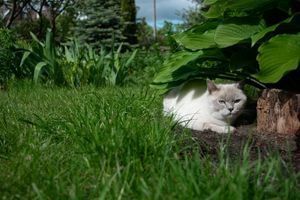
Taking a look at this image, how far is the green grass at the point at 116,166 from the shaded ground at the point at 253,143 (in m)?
0.18

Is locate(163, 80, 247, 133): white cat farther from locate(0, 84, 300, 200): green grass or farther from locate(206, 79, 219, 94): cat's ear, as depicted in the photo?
locate(0, 84, 300, 200): green grass

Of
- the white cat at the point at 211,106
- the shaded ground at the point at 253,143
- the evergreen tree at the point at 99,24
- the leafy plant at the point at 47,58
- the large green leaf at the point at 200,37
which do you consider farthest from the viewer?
the evergreen tree at the point at 99,24

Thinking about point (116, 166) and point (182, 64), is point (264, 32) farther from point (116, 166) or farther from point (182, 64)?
point (116, 166)

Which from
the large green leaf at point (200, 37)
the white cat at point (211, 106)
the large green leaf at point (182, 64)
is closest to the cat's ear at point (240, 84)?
the white cat at point (211, 106)

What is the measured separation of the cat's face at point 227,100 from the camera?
4488mm

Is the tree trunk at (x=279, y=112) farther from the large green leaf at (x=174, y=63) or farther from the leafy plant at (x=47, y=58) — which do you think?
the leafy plant at (x=47, y=58)

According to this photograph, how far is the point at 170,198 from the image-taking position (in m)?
2.06

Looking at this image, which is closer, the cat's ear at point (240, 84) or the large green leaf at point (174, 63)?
the large green leaf at point (174, 63)

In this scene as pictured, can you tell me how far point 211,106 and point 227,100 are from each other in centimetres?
16

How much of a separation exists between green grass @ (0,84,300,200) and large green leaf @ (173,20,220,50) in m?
0.73

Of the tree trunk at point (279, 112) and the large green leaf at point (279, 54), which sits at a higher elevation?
the large green leaf at point (279, 54)

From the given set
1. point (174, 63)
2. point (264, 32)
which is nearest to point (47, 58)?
point (174, 63)

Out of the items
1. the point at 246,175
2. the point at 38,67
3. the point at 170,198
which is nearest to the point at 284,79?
the point at 246,175

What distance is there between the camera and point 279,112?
3.99 metres
